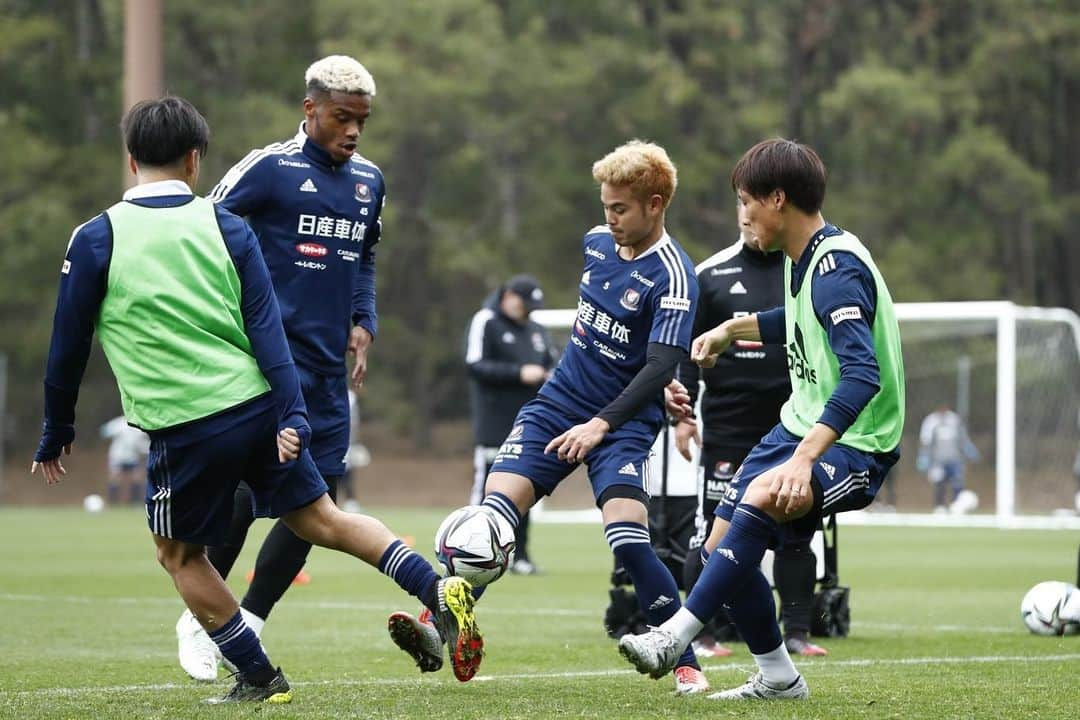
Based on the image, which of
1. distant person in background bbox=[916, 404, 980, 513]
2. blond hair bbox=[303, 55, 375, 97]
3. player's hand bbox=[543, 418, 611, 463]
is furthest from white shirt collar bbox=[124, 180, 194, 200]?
distant person in background bbox=[916, 404, 980, 513]

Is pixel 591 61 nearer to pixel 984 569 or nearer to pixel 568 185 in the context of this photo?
pixel 568 185

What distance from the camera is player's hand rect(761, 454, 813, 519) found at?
515 centimetres

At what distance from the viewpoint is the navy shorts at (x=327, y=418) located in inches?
247

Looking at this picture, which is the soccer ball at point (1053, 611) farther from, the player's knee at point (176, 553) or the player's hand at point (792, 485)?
the player's knee at point (176, 553)

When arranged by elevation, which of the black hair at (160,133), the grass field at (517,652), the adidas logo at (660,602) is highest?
the black hair at (160,133)

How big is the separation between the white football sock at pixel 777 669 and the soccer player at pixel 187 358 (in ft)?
3.17

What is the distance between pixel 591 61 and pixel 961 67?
8.49 m

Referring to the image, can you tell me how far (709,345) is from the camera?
19.6 ft

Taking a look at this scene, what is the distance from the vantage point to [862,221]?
38375mm

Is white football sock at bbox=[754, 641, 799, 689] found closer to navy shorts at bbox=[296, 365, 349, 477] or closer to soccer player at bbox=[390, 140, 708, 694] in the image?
soccer player at bbox=[390, 140, 708, 694]

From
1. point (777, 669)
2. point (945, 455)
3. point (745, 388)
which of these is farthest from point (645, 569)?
point (945, 455)

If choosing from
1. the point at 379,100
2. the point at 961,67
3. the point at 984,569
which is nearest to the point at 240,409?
the point at 984,569

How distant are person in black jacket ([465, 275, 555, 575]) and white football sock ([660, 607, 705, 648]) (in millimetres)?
7981

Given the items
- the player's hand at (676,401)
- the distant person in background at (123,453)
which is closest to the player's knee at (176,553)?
the player's hand at (676,401)
